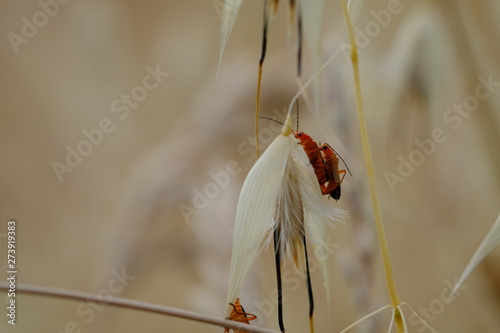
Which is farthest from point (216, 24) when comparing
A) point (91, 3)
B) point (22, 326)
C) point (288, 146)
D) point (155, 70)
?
point (288, 146)

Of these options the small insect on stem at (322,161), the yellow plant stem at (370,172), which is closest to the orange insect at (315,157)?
the small insect on stem at (322,161)

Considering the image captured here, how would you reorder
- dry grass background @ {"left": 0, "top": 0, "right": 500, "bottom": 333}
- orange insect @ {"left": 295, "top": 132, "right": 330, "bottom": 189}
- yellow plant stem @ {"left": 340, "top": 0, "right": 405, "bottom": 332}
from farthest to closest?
dry grass background @ {"left": 0, "top": 0, "right": 500, "bottom": 333}, orange insect @ {"left": 295, "top": 132, "right": 330, "bottom": 189}, yellow plant stem @ {"left": 340, "top": 0, "right": 405, "bottom": 332}

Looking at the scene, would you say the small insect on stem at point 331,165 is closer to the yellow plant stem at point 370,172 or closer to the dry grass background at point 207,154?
the dry grass background at point 207,154

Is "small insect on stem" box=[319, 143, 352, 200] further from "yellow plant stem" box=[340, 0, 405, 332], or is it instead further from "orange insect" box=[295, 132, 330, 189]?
"yellow plant stem" box=[340, 0, 405, 332]

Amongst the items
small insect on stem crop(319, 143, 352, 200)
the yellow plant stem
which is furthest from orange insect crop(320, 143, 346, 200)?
the yellow plant stem

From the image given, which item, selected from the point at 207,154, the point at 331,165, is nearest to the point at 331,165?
the point at 331,165

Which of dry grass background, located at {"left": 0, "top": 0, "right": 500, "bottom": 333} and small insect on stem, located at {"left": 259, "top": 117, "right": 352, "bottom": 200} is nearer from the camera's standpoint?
small insect on stem, located at {"left": 259, "top": 117, "right": 352, "bottom": 200}

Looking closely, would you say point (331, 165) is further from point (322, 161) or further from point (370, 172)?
point (370, 172)

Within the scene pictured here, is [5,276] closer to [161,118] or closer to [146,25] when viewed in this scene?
[161,118]

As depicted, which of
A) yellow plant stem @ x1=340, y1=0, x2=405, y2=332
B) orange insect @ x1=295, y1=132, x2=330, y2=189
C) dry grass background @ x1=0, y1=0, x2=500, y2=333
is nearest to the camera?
yellow plant stem @ x1=340, y1=0, x2=405, y2=332
